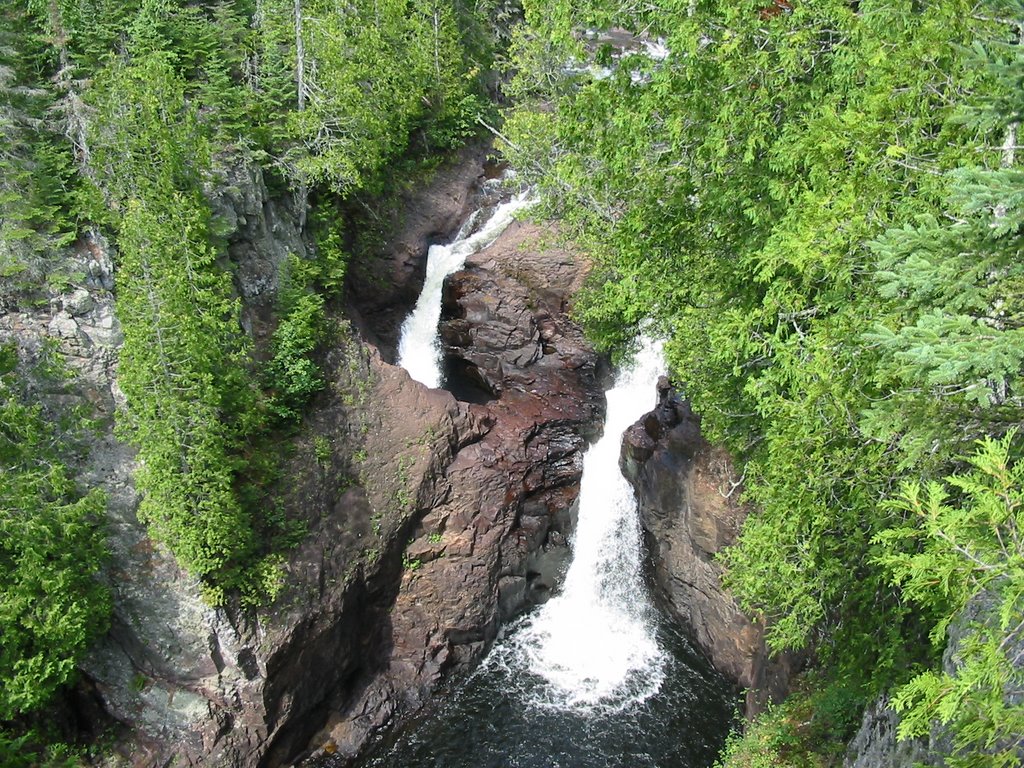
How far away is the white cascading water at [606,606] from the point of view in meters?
18.5

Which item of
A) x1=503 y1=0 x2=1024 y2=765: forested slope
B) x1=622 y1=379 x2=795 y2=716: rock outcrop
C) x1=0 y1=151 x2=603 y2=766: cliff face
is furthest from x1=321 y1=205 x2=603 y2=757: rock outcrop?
x1=503 y1=0 x2=1024 y2=765: forested slope

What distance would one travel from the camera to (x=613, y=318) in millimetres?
18344

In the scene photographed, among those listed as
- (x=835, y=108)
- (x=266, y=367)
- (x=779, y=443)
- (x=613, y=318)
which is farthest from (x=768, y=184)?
(x=266, y=367)

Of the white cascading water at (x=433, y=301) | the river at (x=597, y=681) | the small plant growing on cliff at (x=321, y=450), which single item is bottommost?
the river at (x=597, y=681)

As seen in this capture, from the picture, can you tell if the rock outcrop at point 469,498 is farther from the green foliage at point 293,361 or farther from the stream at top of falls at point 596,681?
the green foliage at point 293,361

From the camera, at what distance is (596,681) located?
18484 mm

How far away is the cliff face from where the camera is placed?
1532 cm

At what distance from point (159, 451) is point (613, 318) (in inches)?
448

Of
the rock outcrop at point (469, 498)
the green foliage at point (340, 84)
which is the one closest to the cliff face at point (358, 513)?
the rock outcrop at point (469, 498)

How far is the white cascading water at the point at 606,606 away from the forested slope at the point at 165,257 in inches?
322

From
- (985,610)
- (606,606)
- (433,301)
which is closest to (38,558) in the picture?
(606,606)

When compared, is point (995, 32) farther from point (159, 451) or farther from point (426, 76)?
point (426, 76)

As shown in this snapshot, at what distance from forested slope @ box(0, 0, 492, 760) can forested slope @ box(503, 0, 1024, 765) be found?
956cm

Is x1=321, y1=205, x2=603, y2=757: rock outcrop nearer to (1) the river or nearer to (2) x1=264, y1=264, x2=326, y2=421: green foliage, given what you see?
(1) the river
